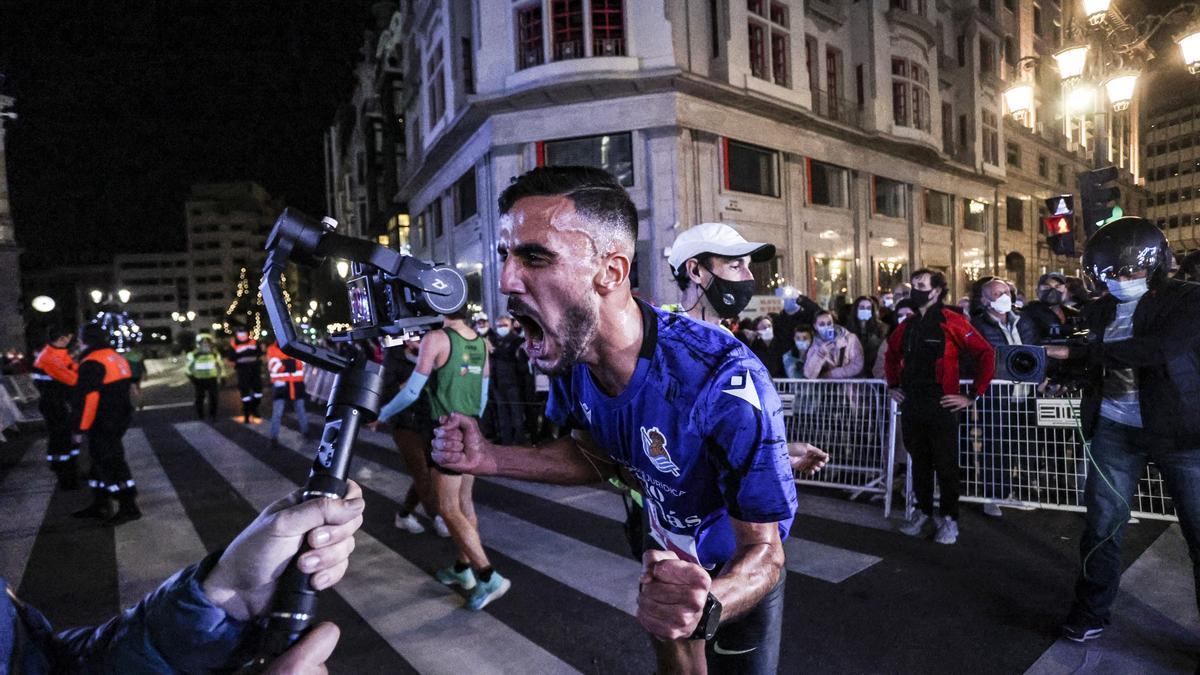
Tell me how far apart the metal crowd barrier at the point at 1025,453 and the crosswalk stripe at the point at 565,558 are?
113 inches

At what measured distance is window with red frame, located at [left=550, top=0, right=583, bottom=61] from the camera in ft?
59.8

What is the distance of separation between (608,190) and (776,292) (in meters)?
19.0

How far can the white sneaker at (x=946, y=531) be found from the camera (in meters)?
5.13

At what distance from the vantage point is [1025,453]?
5.73 meters

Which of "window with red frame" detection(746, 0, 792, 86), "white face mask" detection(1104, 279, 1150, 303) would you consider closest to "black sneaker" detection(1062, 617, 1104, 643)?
"white face mask" detection(1104, 279, 1150, 303)

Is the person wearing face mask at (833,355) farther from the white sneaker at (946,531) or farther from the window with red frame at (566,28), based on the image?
the window with red frame at (566,28)

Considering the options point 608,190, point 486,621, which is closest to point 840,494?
point 486,621

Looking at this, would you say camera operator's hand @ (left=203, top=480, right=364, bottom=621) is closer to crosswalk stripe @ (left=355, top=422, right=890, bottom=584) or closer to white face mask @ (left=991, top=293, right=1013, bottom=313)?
crosswalk stripe @ (left=355, top=422, right=890, bottom=584)

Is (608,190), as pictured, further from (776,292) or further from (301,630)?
(776,292)

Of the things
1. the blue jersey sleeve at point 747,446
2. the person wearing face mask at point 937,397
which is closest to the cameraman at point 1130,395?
the person wearing face mask at point 937,397

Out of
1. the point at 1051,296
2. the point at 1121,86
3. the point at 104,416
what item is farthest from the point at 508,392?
the point at 1121,86

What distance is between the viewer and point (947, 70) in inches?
1141

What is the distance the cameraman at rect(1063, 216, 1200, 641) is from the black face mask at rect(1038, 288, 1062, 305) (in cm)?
459

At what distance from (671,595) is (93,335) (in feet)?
25.4
